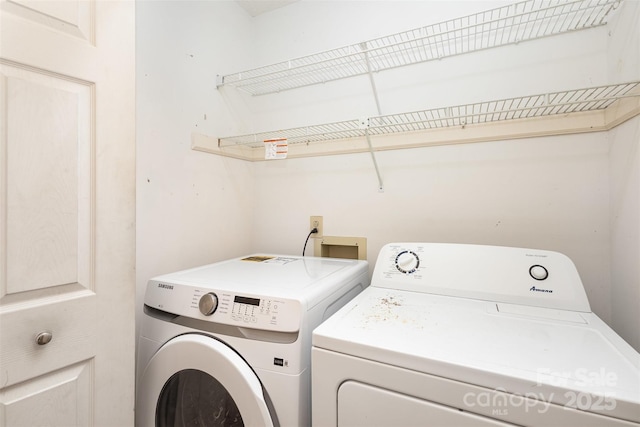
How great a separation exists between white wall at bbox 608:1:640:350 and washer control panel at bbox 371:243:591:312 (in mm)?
194

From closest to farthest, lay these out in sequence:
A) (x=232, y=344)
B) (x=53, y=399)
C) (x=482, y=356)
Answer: (x=482, y=356) < (x=53, y=399) < (x=232, y=344)

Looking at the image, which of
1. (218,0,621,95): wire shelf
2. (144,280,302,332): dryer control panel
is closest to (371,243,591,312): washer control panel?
(144,280,302,332): dryer control panel

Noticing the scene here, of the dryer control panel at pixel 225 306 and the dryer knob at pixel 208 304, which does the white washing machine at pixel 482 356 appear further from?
the dryer knob at pixel 208 304

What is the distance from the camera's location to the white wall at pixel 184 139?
4.07 feet

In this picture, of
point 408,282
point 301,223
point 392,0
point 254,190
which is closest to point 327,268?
point 408,282

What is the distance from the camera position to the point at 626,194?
0.99 metres

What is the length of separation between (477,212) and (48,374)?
157 centimetres

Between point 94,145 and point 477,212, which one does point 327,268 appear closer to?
point 477,212

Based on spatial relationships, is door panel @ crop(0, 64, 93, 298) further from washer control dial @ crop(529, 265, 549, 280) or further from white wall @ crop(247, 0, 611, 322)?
washer control dial @ crop(529, 265, 549, 280)

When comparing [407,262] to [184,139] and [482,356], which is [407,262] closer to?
[482,356]

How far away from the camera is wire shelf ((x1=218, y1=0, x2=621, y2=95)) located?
3.58 ft

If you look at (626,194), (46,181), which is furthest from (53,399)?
(626,194)

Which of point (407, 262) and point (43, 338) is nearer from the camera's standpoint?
point (43, 338)

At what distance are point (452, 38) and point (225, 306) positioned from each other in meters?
1.46
